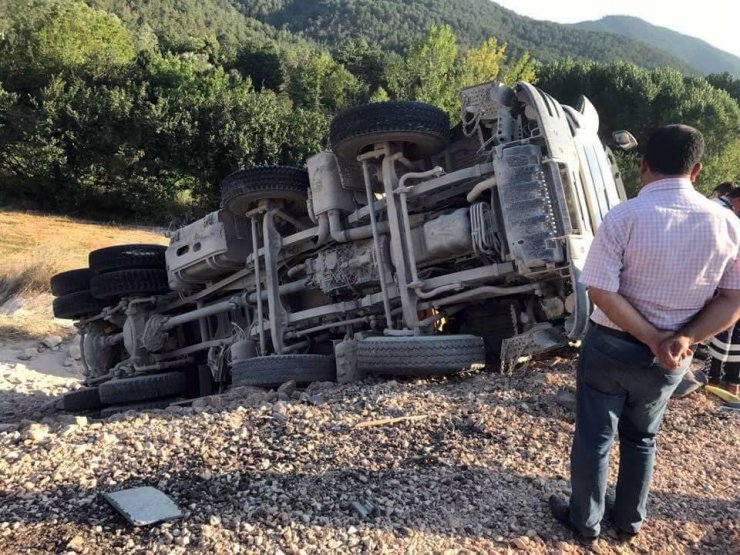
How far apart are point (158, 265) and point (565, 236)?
4.34 meters

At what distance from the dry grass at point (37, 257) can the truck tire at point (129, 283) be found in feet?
15.4

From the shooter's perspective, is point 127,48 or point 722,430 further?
point 127,48

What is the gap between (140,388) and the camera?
552 cm

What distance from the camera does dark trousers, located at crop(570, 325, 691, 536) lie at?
78.6 inches

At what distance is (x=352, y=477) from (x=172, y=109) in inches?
1096

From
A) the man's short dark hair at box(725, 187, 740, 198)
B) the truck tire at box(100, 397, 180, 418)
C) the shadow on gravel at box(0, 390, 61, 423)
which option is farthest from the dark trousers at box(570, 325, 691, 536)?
the shadow on gravel at box(0, 390, 61, 423)

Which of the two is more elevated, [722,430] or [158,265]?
[158,265]

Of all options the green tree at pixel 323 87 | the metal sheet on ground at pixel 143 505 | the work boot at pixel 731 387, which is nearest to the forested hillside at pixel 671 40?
the green tree at pixel 323 87

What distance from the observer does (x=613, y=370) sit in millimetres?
2012

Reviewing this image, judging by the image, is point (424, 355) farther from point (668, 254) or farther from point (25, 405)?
point (25, 405)

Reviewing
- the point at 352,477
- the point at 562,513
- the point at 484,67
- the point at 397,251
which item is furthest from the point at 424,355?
the point at 484,67

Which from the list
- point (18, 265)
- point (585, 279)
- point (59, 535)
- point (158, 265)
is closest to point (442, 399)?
point (585, 279)

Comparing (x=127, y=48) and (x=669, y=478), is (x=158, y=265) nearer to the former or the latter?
(x=669, y=478)

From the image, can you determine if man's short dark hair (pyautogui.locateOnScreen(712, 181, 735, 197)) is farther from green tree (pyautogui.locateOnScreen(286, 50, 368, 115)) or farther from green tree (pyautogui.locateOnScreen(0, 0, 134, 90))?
green tree (pyautogui.locateOnScreen(286, 50, 368, 115))
